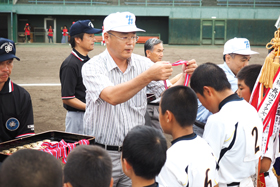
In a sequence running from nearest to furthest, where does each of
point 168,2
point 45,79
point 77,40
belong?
point 77,40, point 45,79, point 168,2

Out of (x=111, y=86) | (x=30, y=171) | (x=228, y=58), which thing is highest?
(x=228, y=58)

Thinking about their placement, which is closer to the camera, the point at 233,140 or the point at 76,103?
the point at 233,140

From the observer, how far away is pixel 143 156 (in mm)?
2234

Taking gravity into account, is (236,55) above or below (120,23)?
below

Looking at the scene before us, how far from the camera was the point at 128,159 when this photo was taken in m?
2.28

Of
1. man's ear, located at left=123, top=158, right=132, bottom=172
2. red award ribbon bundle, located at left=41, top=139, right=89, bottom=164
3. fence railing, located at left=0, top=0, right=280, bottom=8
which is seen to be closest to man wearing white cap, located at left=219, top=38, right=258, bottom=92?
red award ribbon bundle, located at left=41, top=139, right=89, bottom=164

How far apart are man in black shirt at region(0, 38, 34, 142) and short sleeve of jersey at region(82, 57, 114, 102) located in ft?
2.35

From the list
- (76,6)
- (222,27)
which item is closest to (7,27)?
(76,6)

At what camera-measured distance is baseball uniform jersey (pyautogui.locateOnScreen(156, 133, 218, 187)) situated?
2.41m

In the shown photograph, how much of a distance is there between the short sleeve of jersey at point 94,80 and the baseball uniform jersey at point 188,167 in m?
0.99

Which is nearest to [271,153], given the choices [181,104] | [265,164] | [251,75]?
[265,164]

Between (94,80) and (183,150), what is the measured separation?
3.85 feet

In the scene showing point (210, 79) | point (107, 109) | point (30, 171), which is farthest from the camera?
point (107, 109)

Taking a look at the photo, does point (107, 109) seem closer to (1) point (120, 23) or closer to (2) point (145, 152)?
(1) point (120, 23)
